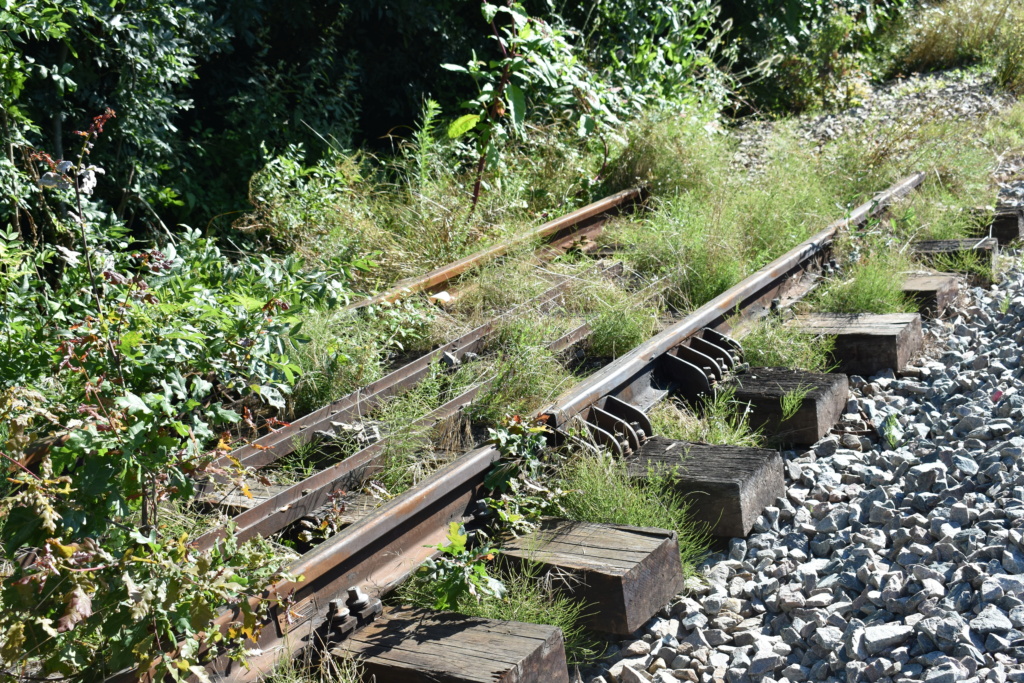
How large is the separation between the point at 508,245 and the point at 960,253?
2918 millimetres

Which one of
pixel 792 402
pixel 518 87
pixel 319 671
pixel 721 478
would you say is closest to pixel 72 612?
pixel 319 671

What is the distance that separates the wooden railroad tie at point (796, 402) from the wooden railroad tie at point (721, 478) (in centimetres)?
54

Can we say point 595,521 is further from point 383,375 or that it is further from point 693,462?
point 383,375

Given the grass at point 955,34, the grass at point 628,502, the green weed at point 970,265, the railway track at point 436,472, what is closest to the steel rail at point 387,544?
the railway track at point 436,472

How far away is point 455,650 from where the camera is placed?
2740 mm

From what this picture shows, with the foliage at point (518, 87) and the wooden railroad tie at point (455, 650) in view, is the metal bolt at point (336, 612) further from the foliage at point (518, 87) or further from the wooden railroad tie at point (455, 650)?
the foliage at point (518, 87)

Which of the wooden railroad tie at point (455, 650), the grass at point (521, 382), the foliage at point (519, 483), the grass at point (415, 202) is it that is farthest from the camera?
the grass at point (415, 202)

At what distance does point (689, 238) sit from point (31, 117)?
183 inches

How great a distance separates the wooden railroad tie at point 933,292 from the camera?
558cm

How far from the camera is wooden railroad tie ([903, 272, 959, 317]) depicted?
5.58m

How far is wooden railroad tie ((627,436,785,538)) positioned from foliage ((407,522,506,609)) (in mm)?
886

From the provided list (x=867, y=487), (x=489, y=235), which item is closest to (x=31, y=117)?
(x=489, y=235)

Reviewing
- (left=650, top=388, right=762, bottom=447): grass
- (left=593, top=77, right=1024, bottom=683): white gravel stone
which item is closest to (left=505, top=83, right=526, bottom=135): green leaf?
(left=650, top=388, right=762, bottom=447): grass

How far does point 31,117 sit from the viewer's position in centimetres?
675
